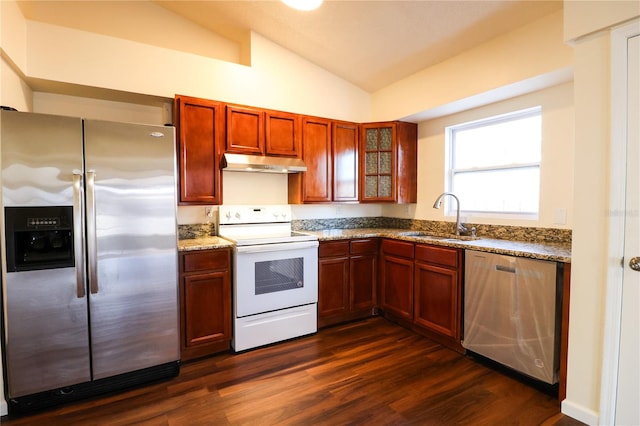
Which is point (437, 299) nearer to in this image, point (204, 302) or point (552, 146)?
point (552, 146)

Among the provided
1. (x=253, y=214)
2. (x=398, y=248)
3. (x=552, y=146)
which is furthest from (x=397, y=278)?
(x=552, y=146)

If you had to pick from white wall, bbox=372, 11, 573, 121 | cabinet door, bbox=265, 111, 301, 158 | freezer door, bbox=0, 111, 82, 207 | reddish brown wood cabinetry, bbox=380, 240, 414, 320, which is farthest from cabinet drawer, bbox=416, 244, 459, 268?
freezer door, bbox=0, 111, 82, 207

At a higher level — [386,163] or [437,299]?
[386,163]

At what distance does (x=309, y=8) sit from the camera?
2488mm

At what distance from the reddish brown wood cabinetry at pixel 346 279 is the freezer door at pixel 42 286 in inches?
73.1

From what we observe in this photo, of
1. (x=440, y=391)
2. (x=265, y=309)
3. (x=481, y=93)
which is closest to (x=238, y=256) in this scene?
(x=265, y=309)

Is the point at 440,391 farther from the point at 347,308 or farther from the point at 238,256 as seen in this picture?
the point at 238,256

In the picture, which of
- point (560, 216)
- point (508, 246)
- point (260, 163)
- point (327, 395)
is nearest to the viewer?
point (327, 395)

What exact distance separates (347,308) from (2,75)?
10.2 ft

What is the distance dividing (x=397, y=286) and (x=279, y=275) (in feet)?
3.87

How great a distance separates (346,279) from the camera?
3215mm

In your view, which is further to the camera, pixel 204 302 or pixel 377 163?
pixel 377 163

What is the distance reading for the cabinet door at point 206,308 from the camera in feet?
8.12

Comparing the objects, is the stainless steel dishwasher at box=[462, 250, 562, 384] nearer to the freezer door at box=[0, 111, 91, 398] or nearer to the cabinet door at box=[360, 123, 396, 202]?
the cabinet door at box=[360, 123, 396, 202]
